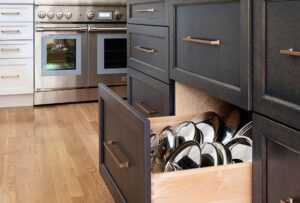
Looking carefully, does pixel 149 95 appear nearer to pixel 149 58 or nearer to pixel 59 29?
pixel 149 58

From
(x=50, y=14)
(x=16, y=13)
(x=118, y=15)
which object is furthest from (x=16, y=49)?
(x=118, y=15)

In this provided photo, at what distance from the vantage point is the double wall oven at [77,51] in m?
3.45

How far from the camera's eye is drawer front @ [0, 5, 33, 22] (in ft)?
10.9

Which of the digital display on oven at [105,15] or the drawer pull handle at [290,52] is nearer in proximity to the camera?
the drawer pull handle at [290,52]

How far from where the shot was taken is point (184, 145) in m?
1.20

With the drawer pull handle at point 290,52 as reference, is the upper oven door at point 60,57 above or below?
above

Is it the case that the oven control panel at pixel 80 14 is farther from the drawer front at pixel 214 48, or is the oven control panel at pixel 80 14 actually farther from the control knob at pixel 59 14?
the drawer front at pixel 214 48

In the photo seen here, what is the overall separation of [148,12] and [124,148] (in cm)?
77

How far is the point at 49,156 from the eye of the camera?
2246 mm

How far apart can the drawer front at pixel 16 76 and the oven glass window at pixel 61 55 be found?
125 mm

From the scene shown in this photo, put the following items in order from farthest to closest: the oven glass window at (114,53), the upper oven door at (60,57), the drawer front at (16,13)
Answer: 1. the oven glass window at (114,53)
2. the upper oven door at (60,57)
3. the drawer front at (16,13)

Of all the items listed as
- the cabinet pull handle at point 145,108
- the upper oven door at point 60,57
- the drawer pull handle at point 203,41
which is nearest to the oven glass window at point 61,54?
the upper oven door at point 60,57

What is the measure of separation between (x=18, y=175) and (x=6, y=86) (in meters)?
1.61

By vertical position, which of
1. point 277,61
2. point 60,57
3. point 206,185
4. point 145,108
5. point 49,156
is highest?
point 60,57
